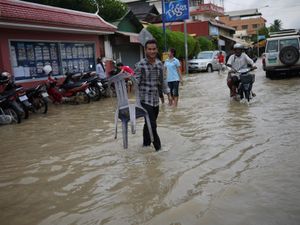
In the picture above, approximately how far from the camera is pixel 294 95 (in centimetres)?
1251

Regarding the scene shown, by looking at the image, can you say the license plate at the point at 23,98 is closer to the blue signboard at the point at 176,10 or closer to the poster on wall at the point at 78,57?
the poster on wall at the point at 78,57

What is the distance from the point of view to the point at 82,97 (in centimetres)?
1459

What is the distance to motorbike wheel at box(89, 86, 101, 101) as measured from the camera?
47.5 ft

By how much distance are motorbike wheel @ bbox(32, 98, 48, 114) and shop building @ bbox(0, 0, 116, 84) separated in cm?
178

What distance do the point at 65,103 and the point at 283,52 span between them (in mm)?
9444

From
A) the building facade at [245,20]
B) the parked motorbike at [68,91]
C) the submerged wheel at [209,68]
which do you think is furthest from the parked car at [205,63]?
the building facade at [245,20]

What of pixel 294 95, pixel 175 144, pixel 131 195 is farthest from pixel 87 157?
pixel 294 95

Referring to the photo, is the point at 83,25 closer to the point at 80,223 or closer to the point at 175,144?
the point at 175,144

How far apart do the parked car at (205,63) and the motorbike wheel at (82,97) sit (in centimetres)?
1566

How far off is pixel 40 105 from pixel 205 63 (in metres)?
18.5

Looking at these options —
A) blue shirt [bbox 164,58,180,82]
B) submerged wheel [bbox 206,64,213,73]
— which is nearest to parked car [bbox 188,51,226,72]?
submerged wheel [bbox 206,64,213,73]

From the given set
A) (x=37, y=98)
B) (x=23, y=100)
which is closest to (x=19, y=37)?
(x=37, y=98)

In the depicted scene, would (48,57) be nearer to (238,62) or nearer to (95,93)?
(95,93)

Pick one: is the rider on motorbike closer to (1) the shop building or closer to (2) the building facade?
(1) the shop building
